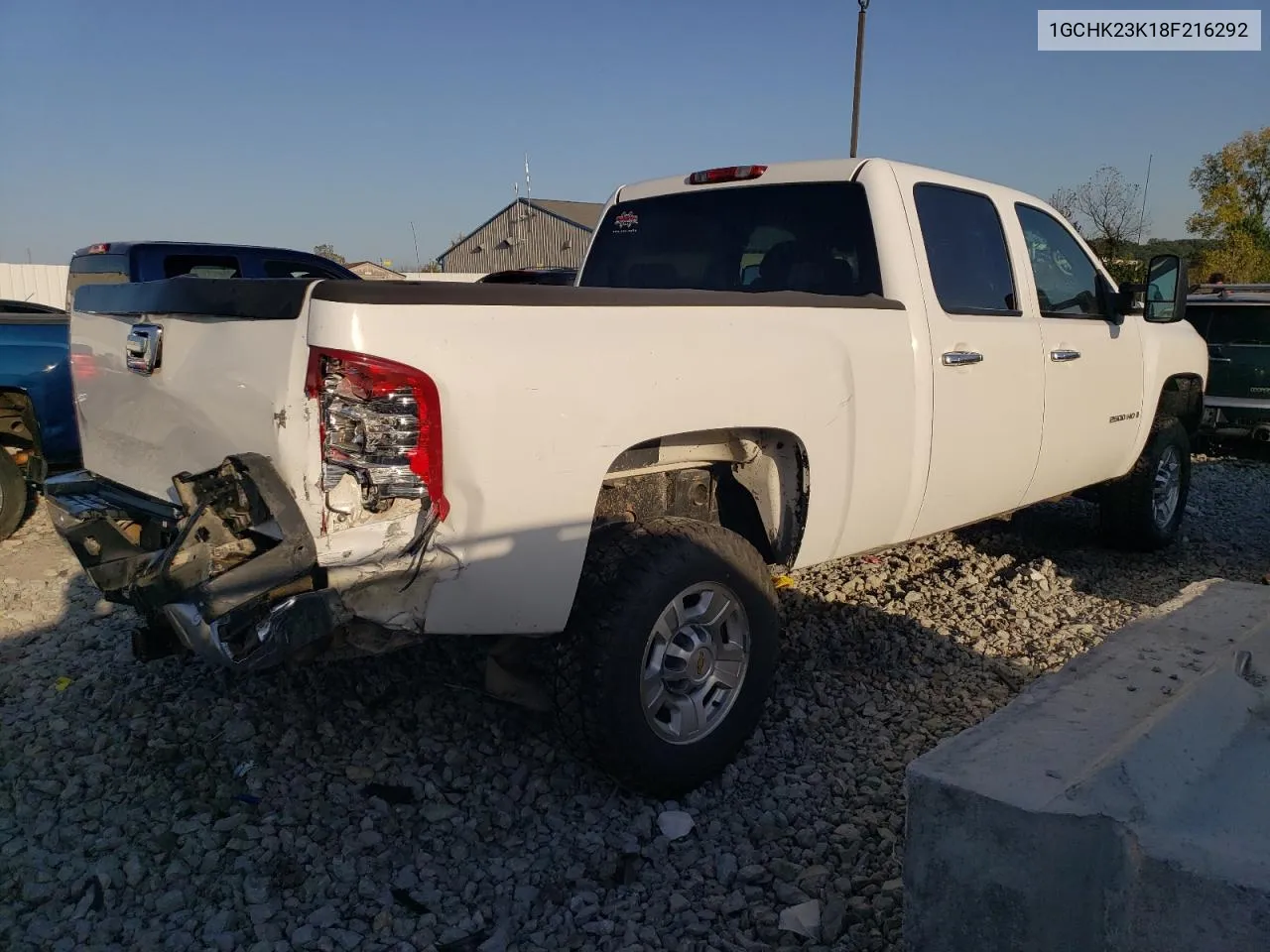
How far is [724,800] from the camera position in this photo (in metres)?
3.28

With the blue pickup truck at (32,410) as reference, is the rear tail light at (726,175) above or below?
above

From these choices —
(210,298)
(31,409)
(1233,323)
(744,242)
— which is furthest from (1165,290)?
(31,409)

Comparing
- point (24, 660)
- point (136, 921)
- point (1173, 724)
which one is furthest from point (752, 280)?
point (24, 660)

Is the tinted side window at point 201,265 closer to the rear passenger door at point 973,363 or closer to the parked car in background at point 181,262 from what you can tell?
the parked car in background at point 181,262

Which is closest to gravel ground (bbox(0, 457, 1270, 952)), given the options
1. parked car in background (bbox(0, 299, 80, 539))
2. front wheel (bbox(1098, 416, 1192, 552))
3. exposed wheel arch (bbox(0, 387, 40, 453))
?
front wheel (bbox(1098, 416, 1192, 552))

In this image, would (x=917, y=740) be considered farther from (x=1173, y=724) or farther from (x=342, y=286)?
(x=342, y=286)

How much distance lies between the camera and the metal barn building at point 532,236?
36469mm

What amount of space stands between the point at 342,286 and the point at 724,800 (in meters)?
2.05

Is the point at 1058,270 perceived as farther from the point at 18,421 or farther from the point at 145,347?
the point at 18,421

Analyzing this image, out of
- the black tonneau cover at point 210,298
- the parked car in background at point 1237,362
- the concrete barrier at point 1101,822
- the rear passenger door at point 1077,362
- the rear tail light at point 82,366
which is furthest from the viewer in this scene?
the parked car in background at point 1237,362

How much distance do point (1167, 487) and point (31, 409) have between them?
290 inches

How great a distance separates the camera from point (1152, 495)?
6023 mm

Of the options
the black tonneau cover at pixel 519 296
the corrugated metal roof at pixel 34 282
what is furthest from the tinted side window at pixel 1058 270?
the corrugated metal roof at pixel 34 282

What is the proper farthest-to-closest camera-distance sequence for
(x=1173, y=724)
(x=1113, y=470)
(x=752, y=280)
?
(x=1113, y=470)
(x=752, y=280)
(x=1173, y=724)
